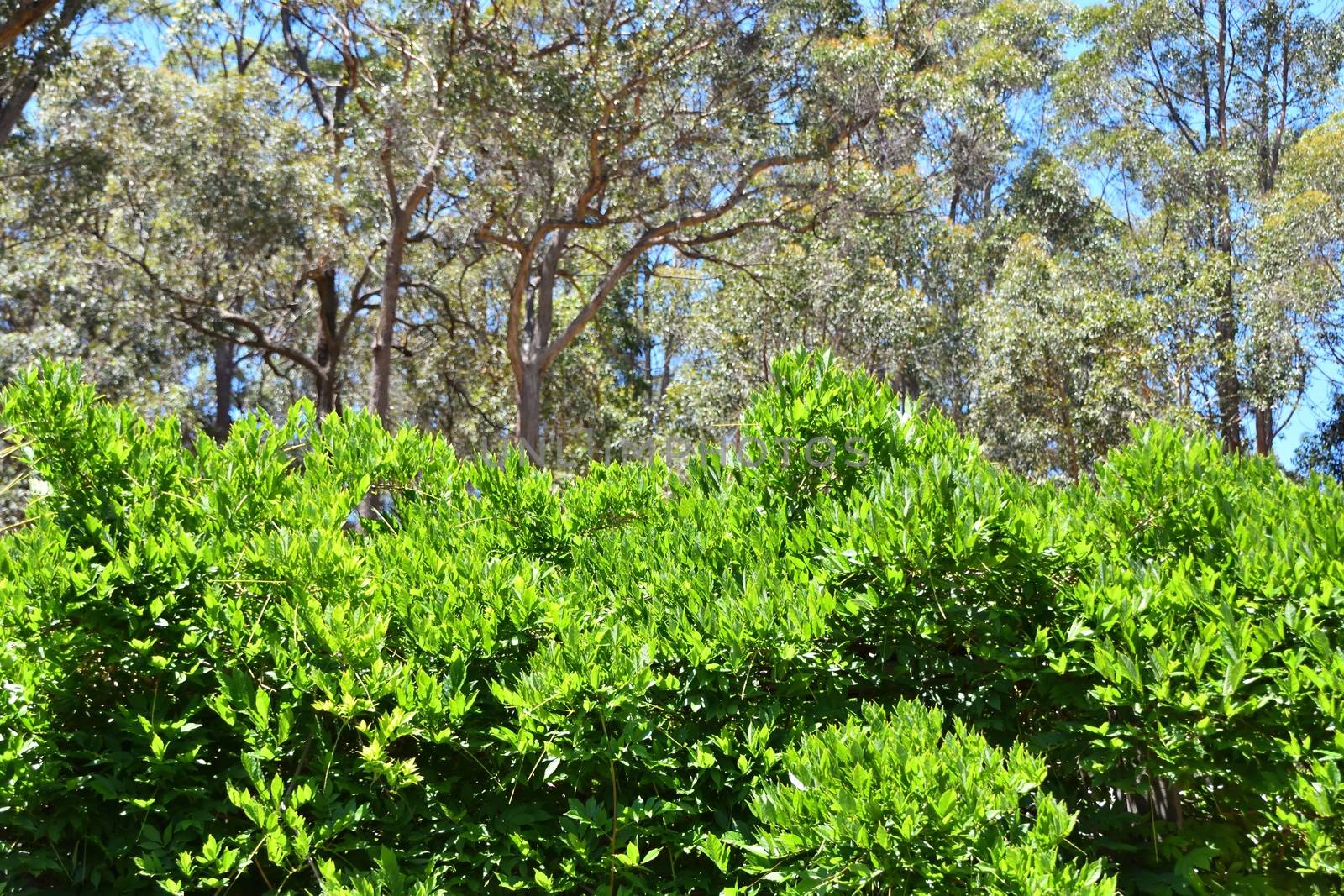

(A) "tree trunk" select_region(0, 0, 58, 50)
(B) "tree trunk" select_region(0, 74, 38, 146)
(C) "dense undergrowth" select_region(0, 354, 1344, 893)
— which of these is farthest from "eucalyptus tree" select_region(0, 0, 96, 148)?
(C) "dense undergrowth" select_region(0, 354, 1344, 893)

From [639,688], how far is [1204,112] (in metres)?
25.9


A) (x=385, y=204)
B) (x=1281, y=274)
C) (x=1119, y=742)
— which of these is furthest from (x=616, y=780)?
(x=1281, y=274)

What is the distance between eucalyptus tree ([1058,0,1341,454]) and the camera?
69.2 feet

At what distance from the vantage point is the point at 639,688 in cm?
260

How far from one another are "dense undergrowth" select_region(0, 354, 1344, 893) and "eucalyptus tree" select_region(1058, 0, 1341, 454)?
767 inches

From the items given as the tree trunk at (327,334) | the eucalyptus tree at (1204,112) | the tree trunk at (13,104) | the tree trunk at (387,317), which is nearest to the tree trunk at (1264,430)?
the eucalyptus tree at (1204,112)

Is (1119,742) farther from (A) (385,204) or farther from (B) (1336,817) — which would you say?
(A) (385,204)

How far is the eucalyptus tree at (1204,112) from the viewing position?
21.1 m

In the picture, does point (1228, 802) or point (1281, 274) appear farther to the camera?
point (1281, 274)

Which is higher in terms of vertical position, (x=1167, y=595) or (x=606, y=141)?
(x=606, y=141)

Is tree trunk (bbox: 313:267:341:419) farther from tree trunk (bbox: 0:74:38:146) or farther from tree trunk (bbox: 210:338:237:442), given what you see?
tree trunk (bbox: 0:74:38:146)

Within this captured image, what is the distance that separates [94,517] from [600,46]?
502 inches

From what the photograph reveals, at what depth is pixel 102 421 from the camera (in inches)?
124

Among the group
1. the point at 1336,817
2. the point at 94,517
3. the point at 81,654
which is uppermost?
the point at 94,517
